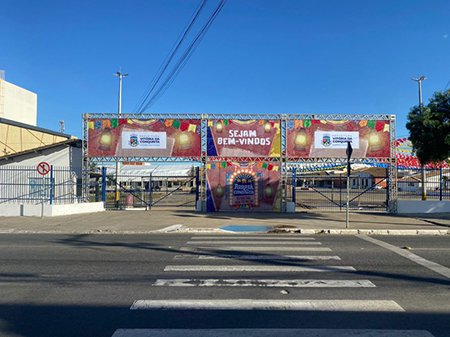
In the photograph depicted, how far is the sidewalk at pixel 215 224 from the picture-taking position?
14.1m

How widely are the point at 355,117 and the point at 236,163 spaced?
7089mm

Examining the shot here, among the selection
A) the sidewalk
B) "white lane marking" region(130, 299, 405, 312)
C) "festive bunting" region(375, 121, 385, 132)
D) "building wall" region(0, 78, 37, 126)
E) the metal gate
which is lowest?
the sidewalk

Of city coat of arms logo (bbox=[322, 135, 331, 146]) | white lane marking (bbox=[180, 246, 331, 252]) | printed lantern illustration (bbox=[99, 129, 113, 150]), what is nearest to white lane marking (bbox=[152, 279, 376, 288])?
white lane marking (bbox=[180, 246, 331, 252])

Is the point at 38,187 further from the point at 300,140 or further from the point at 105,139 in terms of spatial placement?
the point at 300,140

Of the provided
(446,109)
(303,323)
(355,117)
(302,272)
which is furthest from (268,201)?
(303,323)

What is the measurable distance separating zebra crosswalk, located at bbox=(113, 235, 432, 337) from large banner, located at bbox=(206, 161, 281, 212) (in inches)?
384

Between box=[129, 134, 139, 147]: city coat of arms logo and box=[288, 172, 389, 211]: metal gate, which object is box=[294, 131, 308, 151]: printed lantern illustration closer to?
box=[288, 172, 389, 211]: metal gate

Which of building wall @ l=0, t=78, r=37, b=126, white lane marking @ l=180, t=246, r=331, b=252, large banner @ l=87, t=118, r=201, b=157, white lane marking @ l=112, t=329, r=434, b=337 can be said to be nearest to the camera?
white lane marking @ l=112, t=329, r=434, b=337

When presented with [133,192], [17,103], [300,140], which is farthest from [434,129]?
[17,103]

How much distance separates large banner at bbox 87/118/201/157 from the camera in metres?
21.9

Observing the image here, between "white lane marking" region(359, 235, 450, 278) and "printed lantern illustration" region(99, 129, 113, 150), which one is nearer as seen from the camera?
"white lane marking" region(359, 235, 450, 278)

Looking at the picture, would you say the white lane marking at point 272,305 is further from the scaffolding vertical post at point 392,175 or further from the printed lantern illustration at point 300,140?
the scaffolding vertical post at point 392,175

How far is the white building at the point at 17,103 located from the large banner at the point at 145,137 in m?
23.4

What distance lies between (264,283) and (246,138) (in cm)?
1536
